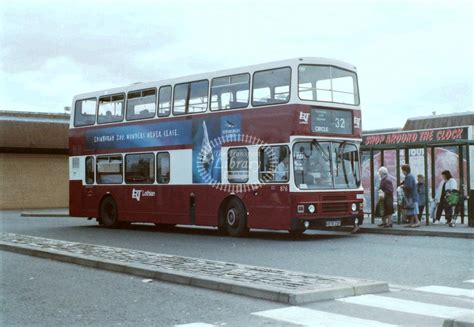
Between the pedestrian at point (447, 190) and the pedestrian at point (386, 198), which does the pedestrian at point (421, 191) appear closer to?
the pedestrian at point (447, 190)

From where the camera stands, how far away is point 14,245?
14.3m

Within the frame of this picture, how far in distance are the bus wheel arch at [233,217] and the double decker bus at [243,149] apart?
0.09 ft

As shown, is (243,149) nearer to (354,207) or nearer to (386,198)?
(354,207)

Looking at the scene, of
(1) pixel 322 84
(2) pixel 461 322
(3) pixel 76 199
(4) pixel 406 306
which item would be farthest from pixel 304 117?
(2) pixel 461 322

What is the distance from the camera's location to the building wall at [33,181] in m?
39.6

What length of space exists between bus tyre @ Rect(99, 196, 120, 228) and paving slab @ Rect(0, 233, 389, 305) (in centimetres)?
808

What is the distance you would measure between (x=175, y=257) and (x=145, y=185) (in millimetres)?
8580

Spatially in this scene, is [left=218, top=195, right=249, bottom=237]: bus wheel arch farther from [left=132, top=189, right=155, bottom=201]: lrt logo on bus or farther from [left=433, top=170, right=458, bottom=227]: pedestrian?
[left=433, top=170, right=458, bottom=227]: pedestrian

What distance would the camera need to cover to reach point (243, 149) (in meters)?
17.2

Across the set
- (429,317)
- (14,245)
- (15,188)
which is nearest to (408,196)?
(14,245)

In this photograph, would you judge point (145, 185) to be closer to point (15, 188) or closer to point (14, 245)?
point (14, 245)

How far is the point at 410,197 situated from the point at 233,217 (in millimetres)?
5201

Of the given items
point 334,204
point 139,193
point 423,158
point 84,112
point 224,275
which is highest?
point 84,112

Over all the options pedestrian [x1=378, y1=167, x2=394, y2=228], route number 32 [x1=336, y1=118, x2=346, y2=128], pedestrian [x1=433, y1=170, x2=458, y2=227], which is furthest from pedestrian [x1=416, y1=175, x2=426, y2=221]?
route number 32 [x1=336, y1=118, x2=346, y2=128]
